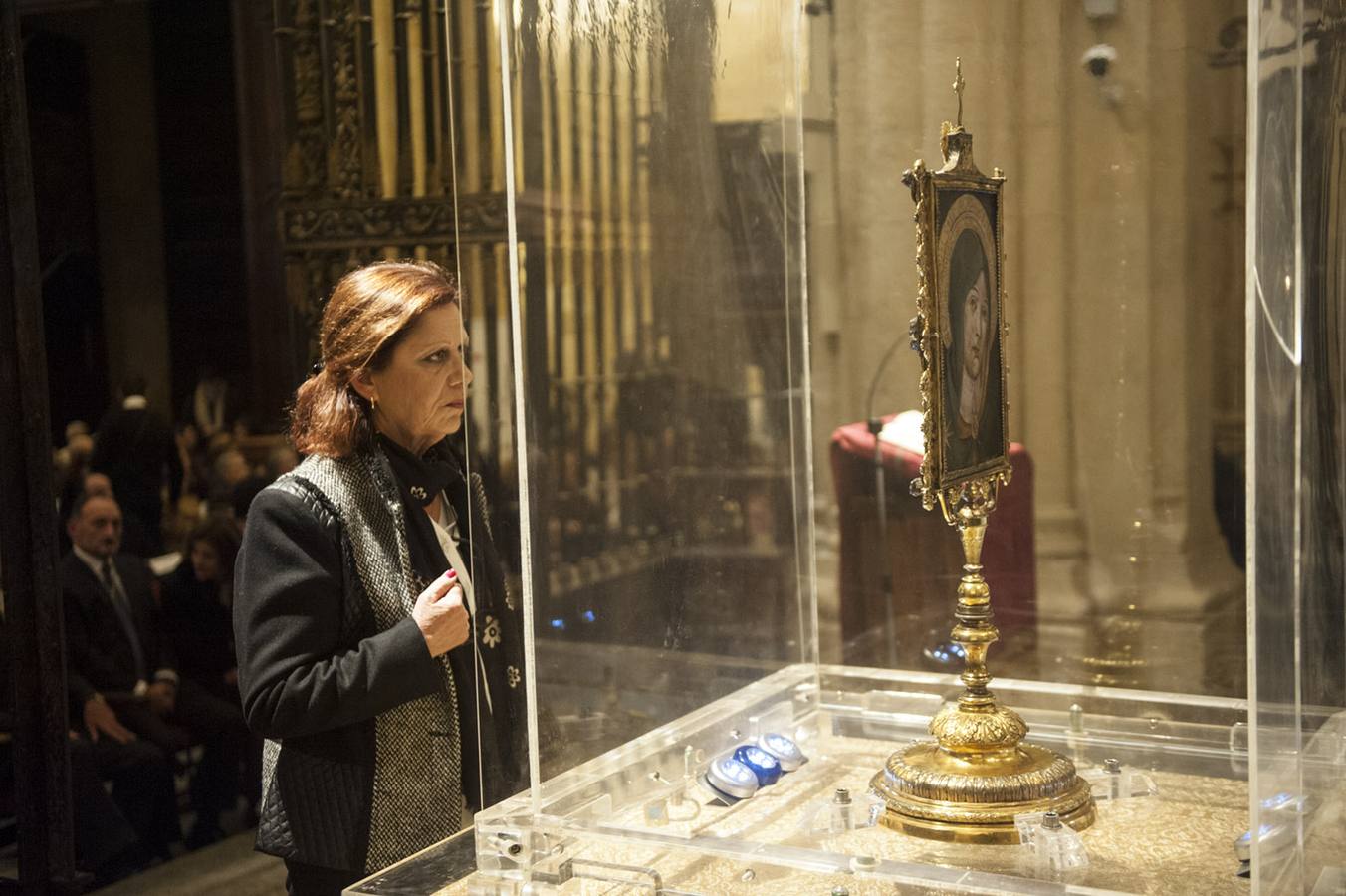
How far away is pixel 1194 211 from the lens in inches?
109

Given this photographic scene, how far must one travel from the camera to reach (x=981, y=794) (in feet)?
7.59

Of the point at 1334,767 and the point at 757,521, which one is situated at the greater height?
the point at 757,521

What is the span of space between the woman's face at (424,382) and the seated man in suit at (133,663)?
1906mm

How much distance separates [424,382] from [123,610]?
2.01 m

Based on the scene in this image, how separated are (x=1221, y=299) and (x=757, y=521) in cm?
93

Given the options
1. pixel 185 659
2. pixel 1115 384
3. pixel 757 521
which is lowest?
pixel 185 659

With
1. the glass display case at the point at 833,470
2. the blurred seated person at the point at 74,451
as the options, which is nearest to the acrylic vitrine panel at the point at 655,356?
the glass display case at the point at 833,470

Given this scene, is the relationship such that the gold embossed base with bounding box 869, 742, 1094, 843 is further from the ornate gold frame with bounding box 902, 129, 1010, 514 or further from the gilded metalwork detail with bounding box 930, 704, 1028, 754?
the ornate gold frame with bounding box 902, 129, 1010, 514

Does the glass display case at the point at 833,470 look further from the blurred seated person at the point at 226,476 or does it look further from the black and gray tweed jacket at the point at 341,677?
the blurred seated person at the point at 226,476

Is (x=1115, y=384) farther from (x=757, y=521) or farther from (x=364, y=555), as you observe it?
(x=364, y=555)

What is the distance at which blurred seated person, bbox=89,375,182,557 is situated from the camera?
13.9 ft

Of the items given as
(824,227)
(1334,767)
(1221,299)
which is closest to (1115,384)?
(1221,299)

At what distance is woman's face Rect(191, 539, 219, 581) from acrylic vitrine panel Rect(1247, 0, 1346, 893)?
297 cm

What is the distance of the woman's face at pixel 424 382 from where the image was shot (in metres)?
2.49
